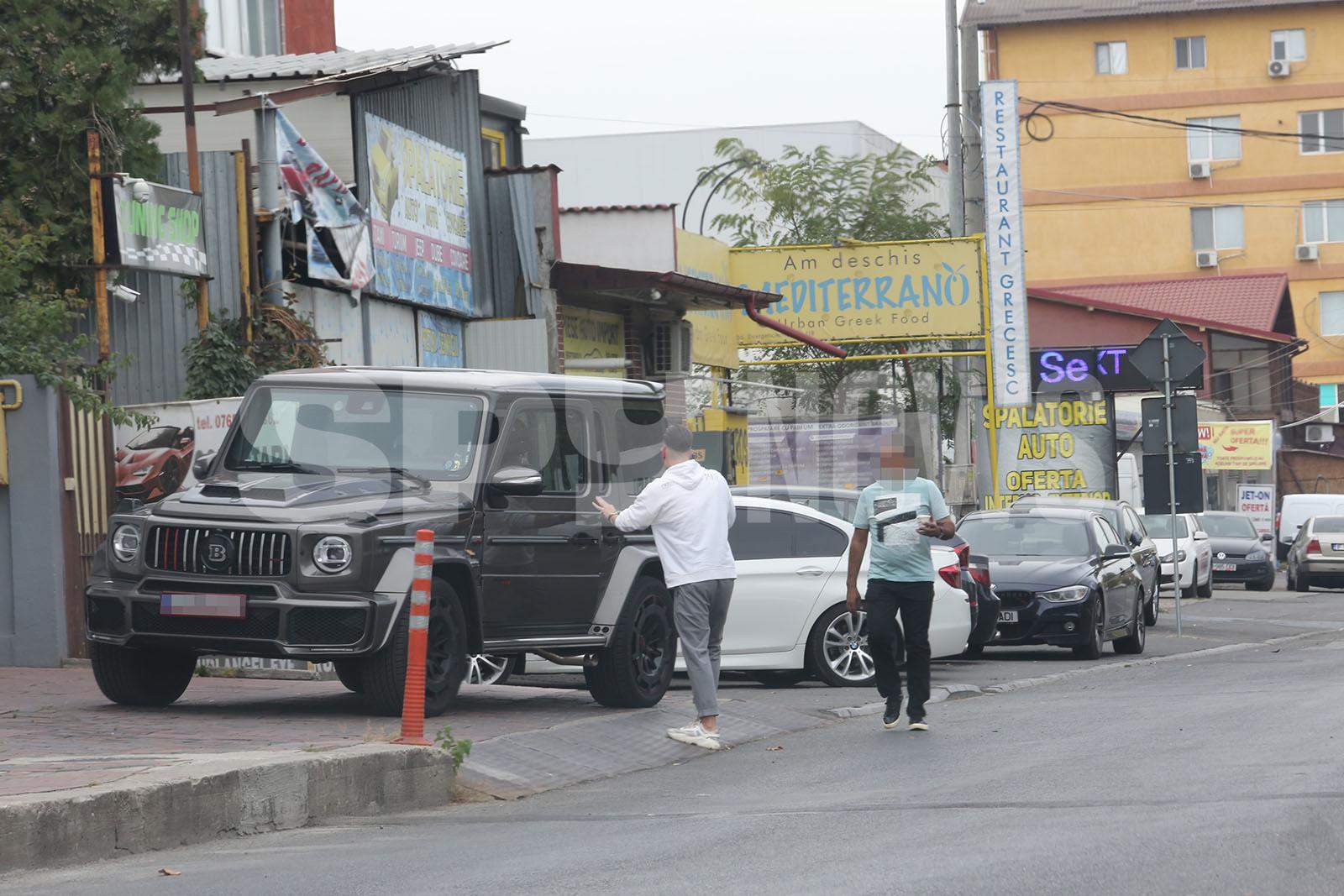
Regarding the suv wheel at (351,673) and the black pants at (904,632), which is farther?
the black pants at (904,632)

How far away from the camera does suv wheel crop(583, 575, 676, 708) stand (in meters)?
12.0

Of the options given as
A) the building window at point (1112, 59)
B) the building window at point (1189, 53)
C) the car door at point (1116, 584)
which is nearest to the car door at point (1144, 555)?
the car door at point (1116, 584)

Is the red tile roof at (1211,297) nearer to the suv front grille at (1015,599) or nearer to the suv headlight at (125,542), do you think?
the suv front grille at (1015,599)

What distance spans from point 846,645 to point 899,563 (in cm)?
344

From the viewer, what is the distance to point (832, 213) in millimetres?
36312

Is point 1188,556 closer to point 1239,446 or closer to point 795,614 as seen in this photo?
point 1239,446

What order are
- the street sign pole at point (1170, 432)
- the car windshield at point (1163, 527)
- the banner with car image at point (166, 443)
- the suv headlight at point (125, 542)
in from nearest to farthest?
the suv headlight at point (125, 542)
the banner with car image at point (166, 443)
the street sign pole at point (1170, 432)
the car windshield at point (1163, 527)

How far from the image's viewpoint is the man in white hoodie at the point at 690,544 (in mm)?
10859

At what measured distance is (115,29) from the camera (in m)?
16.7

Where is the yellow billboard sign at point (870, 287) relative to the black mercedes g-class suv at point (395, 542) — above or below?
above

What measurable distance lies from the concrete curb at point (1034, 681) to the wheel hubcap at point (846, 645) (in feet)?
2.10

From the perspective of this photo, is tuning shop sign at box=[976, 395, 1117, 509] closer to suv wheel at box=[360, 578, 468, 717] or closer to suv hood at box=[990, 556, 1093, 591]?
suv hood at box=[990, 556, 1093, 591]

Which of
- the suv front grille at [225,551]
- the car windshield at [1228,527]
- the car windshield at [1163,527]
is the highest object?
the suv front grille at [225,551]

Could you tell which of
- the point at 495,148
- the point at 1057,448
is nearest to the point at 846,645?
the point at 495,148
